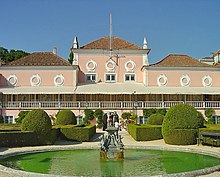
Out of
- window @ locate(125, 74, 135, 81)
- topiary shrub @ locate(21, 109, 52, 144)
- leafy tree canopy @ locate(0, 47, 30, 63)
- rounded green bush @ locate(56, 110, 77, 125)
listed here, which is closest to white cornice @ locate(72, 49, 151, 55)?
window @ locate(125, 74, 135, 81)

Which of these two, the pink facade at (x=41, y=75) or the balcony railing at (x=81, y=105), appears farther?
the pink facade at (x=41, y=75)

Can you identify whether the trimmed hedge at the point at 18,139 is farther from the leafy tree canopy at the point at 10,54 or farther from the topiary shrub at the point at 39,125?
the leafy tree canopy at the point at 10,54

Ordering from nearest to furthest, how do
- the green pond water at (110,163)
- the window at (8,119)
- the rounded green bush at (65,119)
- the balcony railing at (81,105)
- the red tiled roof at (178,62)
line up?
the green pond water at (110,163), the rounded green bush at (65,119), the window at (8,119), the balcony railing at (81,105), the red tiled roof at (178,62)

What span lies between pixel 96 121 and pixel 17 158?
809 inches

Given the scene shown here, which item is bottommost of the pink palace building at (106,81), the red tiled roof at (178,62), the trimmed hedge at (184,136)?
the trimmed hedge at (184,136)

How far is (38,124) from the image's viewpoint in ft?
66.3

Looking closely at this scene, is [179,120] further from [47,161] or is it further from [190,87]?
[190,87]

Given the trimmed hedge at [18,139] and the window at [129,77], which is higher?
the window at [129,77]

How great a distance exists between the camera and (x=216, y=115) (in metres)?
36.8

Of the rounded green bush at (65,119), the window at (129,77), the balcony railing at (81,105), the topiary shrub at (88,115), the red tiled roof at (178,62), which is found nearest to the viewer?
the rounded green bush at (65,119)

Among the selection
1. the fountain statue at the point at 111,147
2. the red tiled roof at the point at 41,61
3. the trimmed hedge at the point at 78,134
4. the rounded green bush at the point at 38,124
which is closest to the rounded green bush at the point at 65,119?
the trimmed hedge at the point at 78,134

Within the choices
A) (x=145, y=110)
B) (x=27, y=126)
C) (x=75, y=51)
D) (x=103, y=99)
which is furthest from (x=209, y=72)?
(x=27, y=126)

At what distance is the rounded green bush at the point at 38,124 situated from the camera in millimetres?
20188

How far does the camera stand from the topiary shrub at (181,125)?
66.6 ft
